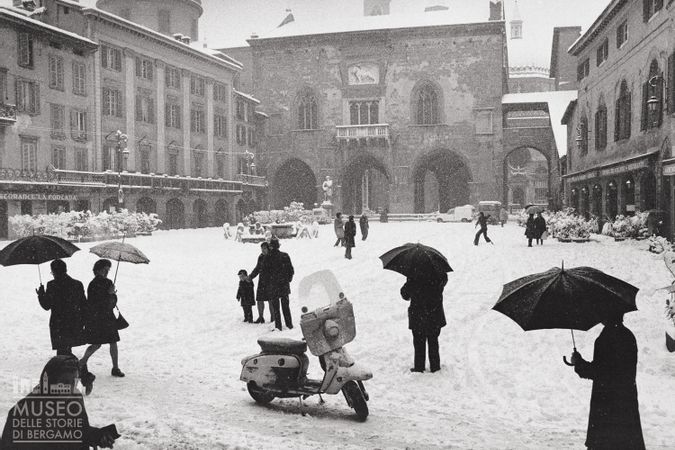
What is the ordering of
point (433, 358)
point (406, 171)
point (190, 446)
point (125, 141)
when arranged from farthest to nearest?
1. point (406, 171)
2. point (125, 141)
3. point (433, 358)
4. point (190, 446)

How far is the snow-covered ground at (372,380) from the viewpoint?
5.48m

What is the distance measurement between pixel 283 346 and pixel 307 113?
4683 cm

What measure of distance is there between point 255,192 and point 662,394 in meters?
45.1

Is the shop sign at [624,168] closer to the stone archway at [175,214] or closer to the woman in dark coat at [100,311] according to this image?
the woman in dark coat at [100,311]

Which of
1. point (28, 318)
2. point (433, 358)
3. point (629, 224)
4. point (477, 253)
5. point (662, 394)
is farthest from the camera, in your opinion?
point (629, 224)

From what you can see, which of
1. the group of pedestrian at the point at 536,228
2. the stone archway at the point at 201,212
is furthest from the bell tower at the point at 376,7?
the group of pedestrian at the point at 536,228

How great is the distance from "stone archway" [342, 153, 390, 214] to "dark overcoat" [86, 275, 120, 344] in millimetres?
41317

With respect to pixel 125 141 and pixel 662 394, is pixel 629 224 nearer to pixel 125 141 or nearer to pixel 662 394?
pixel 662 394

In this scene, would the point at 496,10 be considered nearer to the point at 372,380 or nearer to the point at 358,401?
the point at 372,380

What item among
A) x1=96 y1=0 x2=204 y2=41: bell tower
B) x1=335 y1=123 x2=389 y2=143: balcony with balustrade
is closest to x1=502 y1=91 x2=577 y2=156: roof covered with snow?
x1=335 y1=123 x2=389 y2=143: balcony with balustrade

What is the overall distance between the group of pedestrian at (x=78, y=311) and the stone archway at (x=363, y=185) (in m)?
41.3

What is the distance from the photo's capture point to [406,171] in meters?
49.6

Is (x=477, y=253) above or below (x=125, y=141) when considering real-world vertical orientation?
below

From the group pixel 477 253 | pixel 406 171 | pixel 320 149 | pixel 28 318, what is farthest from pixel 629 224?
pixel 320 149
